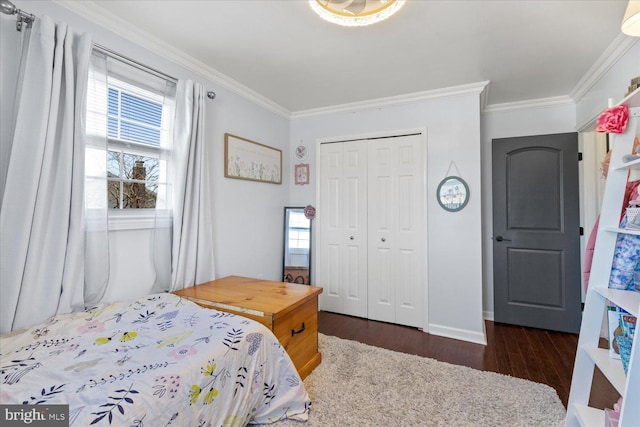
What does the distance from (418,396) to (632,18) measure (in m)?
2.27

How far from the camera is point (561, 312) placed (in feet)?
9.53

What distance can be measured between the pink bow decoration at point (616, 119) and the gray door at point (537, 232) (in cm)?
178

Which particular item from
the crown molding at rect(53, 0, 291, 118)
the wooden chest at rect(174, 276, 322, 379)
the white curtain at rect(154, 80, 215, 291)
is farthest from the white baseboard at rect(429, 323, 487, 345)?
the crown molding at rect(53, 0, 291, 118)

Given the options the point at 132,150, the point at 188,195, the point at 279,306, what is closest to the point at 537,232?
the point at 279,306

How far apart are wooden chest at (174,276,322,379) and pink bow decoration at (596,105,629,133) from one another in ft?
6.54

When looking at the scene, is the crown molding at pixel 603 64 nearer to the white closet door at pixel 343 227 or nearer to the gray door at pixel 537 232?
the gray door at pixel 537 232

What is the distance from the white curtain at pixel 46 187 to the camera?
1408 millimetres

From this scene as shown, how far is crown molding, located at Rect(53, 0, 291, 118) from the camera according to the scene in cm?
170

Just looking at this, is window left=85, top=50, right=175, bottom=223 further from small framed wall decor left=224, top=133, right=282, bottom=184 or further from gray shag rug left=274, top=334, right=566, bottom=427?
gray shag rug left=274, top=334, right=566, bottom=427

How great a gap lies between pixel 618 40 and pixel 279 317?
3013 millimetres

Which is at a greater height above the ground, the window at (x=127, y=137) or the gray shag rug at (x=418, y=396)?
the window at (x=127, y=137)

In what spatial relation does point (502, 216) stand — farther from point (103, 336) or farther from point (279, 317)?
point (103, 336)

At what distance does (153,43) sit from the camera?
208 centimetres

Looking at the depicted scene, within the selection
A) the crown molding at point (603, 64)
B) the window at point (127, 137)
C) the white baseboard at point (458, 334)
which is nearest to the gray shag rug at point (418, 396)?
the white baseboard at point (458, 334)
